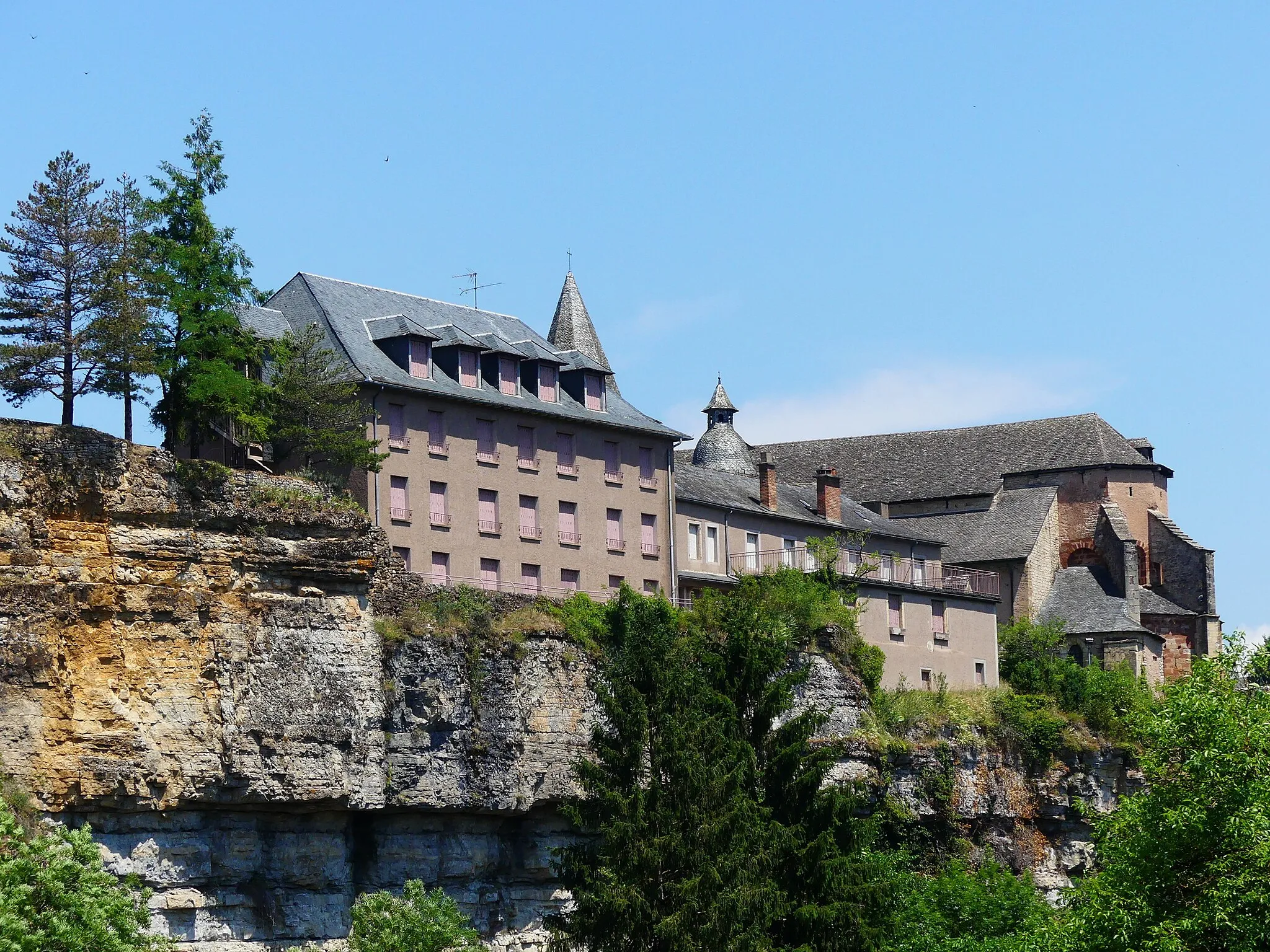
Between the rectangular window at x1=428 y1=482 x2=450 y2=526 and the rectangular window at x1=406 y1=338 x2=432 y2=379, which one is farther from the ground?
the rectangular window at x1=406 y1=338 x2=432 y2=379

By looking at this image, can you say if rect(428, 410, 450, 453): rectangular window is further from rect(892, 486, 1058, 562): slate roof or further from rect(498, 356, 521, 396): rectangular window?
rect(892, 486, 1058, 562): slate roof

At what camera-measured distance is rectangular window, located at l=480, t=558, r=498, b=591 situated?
59.6 meters

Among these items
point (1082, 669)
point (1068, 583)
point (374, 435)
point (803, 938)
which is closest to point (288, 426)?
point (374, 435)

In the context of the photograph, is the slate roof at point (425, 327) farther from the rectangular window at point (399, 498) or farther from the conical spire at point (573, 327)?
the conical spire at point (573, 327)

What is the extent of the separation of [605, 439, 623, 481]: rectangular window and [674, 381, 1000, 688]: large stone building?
2.56 meters

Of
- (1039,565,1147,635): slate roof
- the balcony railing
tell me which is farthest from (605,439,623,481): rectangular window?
(1039,565,1147,635): slate roof

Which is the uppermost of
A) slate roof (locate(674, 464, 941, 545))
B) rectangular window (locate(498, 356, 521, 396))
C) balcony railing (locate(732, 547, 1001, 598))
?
rectangular window (locate(498, 356, 521, 396))

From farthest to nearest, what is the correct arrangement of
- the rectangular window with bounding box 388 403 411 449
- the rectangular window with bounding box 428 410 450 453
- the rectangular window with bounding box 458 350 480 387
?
1. the rectangular window with bounding box 458 350 480 387
2. the rectangular window with bounding box 428 410 450 453
3. the rectangular window with bounding box 388 403 411 449

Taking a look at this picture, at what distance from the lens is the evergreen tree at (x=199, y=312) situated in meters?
51.9

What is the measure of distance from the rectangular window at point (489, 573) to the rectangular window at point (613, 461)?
617cm

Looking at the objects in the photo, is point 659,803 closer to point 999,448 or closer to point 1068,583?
point 1068,583

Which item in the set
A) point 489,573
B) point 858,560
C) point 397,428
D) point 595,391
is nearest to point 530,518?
point 489,573

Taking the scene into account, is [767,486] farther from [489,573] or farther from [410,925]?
[410,925]

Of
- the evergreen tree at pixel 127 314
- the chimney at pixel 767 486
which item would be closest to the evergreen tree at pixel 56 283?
the evergreen tree at pixel 127 314
